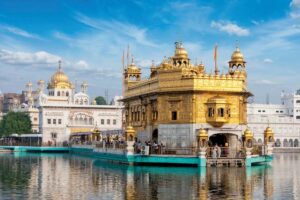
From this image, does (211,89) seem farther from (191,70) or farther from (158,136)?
A: (158,136)

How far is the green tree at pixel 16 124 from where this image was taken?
83.9 meters

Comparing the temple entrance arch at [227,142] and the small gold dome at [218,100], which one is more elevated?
the small gold dome at [218,100]

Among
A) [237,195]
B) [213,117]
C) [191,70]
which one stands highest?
[191,70]

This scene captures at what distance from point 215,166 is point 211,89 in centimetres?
641

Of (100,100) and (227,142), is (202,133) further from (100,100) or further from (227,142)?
(100,100)

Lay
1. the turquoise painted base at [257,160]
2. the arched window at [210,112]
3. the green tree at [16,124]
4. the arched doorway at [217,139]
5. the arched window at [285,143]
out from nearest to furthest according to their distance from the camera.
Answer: the turquoise painted base at [257,160]
the arched window at [210,112]
the arched doorway at [217,139]
the green tree at [16,124]
the arched window at [285,143]

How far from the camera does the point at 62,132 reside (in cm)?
8144

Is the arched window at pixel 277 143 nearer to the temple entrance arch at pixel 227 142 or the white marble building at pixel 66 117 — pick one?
the white marble building at pixel 66 117

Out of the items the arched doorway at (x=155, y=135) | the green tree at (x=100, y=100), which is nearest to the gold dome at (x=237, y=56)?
the arched doorway at (x=155, y=135)

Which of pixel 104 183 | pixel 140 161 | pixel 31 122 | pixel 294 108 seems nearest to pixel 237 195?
pixel 104 183

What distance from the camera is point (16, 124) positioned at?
8394cm

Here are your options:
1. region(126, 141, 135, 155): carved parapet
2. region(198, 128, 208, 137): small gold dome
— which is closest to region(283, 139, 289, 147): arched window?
region(198, 128, 208, 137): small gold dome

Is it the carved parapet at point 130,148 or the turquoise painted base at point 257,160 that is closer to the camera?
the turquoise painted base at point 257,160

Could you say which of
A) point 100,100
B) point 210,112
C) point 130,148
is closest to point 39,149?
point 130,148
